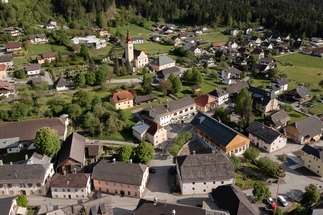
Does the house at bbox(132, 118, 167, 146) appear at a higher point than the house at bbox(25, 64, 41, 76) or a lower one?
lower

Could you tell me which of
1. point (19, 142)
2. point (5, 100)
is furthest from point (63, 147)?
point (5, 100)

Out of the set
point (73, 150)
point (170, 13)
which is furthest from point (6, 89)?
point (170, 13)

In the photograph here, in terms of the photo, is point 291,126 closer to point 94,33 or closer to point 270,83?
point 270,83

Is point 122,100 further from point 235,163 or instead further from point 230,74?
point 230,74

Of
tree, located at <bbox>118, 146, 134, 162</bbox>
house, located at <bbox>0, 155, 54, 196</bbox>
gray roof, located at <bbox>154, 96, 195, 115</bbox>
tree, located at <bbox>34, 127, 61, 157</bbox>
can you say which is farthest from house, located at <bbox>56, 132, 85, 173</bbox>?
gray roof, located at <bbox>154, 96, 195, 115</bbox>

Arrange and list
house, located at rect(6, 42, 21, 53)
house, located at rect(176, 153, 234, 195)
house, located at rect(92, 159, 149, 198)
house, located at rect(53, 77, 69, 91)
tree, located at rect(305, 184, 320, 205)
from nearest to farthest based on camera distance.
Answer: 1. tree, located at rect(305, 184, 320, 205)
2. house, located at rect(92, 159, 149, 198)
3. house, located at rect(176, 153, 234, 195)
4. house, located at rect(53, 77, 69, 91)
5. house, located at rect(6, 42, 21, 53)

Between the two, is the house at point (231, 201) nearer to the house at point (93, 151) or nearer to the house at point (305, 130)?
the house at point (93, 151)

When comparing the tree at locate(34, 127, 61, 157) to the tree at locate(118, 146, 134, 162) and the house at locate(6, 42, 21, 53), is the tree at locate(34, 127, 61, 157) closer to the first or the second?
the tree at locate(118, 146, 134, 162)
